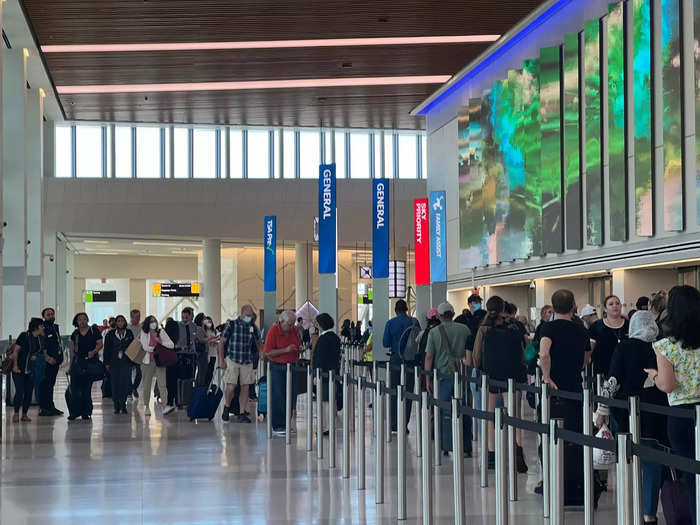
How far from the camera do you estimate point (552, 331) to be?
8.89m

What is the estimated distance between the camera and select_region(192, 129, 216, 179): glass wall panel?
4238cm

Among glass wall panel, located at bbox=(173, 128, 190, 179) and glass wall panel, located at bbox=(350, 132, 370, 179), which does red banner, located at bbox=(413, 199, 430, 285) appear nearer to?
glass wall panel, located at bbox=(350, 132, 370, 179)

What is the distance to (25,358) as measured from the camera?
16.9 m

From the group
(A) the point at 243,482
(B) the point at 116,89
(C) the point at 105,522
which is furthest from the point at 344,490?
(B) the point at 116,89

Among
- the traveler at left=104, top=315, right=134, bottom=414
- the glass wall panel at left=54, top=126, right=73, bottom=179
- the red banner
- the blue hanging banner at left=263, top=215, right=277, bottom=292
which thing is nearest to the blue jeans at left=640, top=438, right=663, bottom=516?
the traveler at left=104, top=315, right=134, bottom=414

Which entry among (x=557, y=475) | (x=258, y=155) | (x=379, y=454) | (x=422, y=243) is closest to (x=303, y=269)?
(x=258, y=155)

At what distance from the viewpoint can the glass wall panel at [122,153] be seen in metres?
42.0

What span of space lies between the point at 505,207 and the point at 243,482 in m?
16.0

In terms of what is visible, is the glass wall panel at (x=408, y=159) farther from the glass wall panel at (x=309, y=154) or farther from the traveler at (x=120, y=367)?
the traveler at (x=120, y=367)

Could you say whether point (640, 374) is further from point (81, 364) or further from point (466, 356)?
point (81, 364)

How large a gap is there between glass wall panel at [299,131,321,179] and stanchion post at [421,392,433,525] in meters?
35.4

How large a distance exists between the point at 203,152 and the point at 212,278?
4.92 meters

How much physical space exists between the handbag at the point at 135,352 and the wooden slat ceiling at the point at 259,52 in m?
6.47

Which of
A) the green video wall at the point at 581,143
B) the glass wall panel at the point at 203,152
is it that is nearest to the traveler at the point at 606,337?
the green video wall at the point at 581,143
